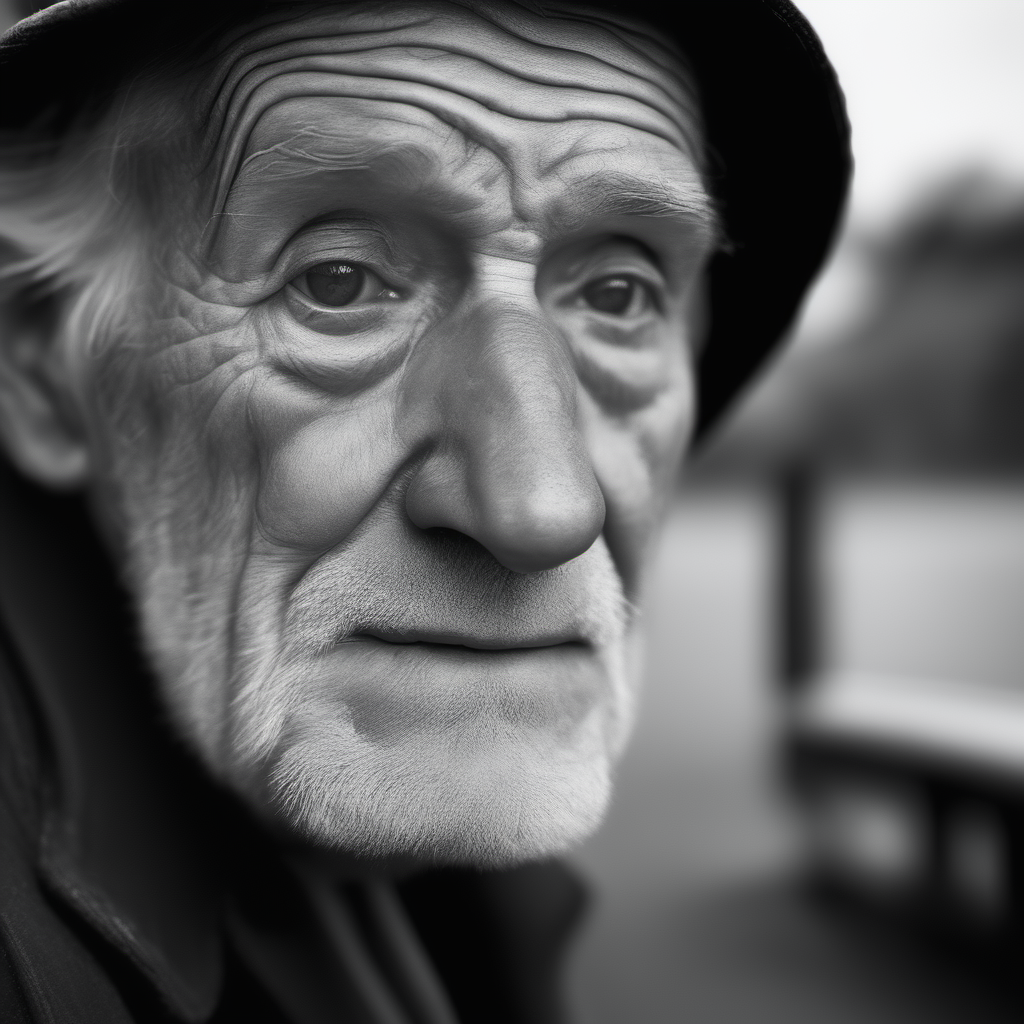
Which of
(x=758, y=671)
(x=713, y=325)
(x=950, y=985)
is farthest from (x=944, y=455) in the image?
(x=713, y=325)

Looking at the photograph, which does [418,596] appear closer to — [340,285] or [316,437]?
[316,437]

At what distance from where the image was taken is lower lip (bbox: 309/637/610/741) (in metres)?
0.99

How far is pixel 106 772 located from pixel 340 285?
0.59 meters

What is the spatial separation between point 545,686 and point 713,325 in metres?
0.79

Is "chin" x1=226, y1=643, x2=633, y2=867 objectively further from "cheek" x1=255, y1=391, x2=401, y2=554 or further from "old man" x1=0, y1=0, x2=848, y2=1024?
"cheek" x1=255, y1=391, x2=401, y2=554

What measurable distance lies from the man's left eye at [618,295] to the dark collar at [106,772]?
0.69 metres

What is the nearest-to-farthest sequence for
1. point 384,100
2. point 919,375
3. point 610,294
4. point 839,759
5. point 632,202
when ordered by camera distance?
point 384,100 → point 632,202 → point 610,294 → point 839,759 → point 919,375

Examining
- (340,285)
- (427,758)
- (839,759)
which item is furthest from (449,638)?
(839,759)

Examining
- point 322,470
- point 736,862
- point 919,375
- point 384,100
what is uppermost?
point 384,100

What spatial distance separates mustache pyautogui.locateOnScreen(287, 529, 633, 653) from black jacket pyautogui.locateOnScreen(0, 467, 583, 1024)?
0.30 m

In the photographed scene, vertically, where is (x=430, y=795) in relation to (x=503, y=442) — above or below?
below

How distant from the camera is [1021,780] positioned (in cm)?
332

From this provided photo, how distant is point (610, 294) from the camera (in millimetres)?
1176

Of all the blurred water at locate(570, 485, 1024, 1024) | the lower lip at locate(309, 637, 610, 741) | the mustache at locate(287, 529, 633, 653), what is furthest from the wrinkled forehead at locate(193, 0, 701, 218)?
the blurred water at locate(570, 485, 1024, 1024)
